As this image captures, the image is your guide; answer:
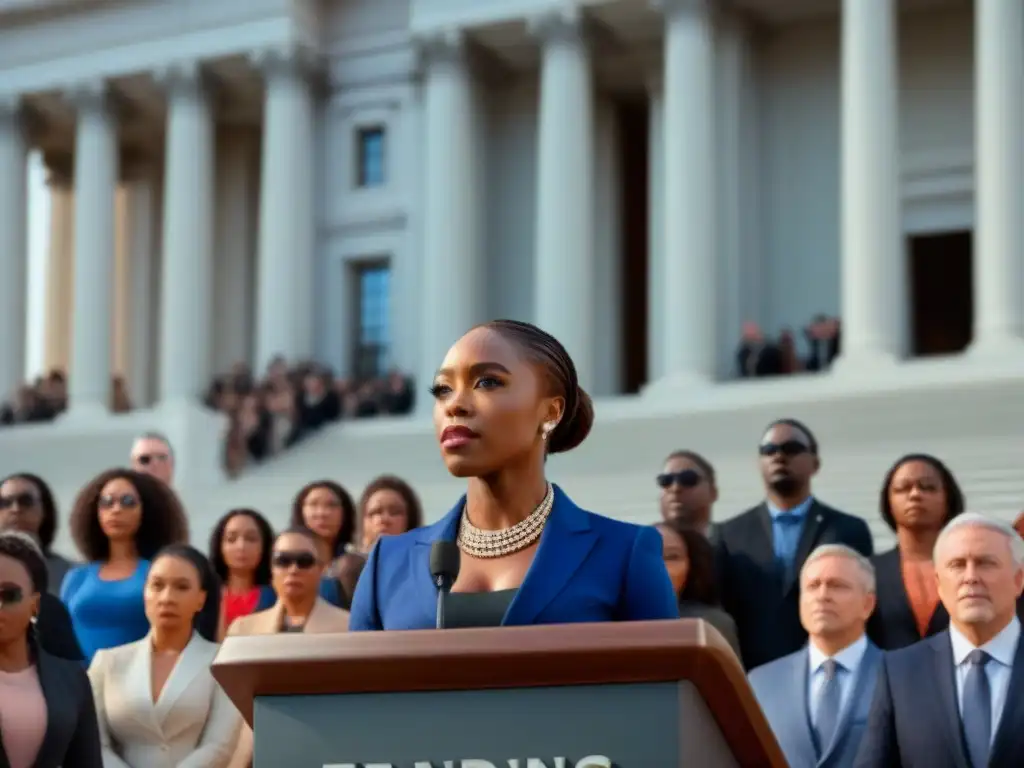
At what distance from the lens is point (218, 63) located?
130 feet

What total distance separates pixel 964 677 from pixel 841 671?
4.18 feet

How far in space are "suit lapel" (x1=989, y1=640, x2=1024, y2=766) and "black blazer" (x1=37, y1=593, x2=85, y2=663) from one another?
12.8 feet

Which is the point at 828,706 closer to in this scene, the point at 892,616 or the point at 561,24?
the point at 892,616

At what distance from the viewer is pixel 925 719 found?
6.55 meters

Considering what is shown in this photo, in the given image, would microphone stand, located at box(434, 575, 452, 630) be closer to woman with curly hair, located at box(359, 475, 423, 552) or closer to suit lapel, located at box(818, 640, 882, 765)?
A: suit lapel, located at box(818, 640, 882, 765)

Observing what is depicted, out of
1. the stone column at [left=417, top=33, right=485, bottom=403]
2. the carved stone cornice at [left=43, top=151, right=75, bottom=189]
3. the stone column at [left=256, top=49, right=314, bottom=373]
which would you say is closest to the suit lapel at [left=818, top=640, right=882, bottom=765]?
the stone column at [left=417, top=33, right=485, bottom=403]

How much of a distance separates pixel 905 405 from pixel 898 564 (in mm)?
18856

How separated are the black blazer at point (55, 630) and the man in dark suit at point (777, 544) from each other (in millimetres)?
3709

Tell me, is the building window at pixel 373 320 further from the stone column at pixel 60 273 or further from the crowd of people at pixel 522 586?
the crowd of people at pixel 522 586

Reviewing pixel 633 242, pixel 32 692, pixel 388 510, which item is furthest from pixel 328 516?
pixel 633 242

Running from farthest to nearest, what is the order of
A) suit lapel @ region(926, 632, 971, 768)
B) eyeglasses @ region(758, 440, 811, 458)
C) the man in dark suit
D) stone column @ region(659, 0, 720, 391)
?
1. stone column @ region(659, 0, 720, 391)
2. eyeglasses @ region(758, 440, 811, 458)
3. the man in dark suit
4. suit lapel @ region(926, 632, 971, 768)

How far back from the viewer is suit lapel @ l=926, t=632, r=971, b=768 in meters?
6.48

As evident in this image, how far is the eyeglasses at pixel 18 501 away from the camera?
35.0 feet

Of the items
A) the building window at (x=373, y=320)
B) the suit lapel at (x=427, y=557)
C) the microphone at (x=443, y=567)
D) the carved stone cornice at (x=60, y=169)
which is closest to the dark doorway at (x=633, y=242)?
the building window at (x=373, y=320)
